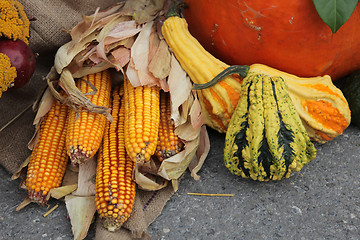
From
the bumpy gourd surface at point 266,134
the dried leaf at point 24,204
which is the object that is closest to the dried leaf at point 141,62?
the bumpy gourd surface at point 266,134

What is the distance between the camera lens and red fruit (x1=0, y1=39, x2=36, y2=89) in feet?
6.29

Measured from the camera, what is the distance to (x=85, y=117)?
6.08ft

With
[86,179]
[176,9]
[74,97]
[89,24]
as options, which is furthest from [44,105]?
[176,9]

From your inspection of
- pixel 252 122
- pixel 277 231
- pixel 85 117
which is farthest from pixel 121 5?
pixel 277 231

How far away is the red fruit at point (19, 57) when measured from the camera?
1.92 m

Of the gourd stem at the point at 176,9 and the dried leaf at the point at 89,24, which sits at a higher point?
the dried leaf at the point at 89,24

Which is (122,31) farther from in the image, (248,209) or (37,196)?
(248,209)

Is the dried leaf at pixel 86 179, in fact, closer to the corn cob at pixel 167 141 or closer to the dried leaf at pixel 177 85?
the corn cob at pixel 167 141

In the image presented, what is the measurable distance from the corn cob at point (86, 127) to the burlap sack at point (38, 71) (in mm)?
314

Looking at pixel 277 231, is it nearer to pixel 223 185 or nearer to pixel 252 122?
pixel 223 185

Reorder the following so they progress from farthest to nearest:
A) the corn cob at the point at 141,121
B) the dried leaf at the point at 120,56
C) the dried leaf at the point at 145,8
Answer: the dried leaf at the point at 145,8
the dried leaf at the point at 120,56
the corn cob at the point at 141,121

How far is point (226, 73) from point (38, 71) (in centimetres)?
118

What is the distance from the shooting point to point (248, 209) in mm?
1812

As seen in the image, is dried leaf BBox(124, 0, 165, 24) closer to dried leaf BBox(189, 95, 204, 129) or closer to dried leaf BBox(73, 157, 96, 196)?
dried leaf BBox(189, 95, 204, 129)
